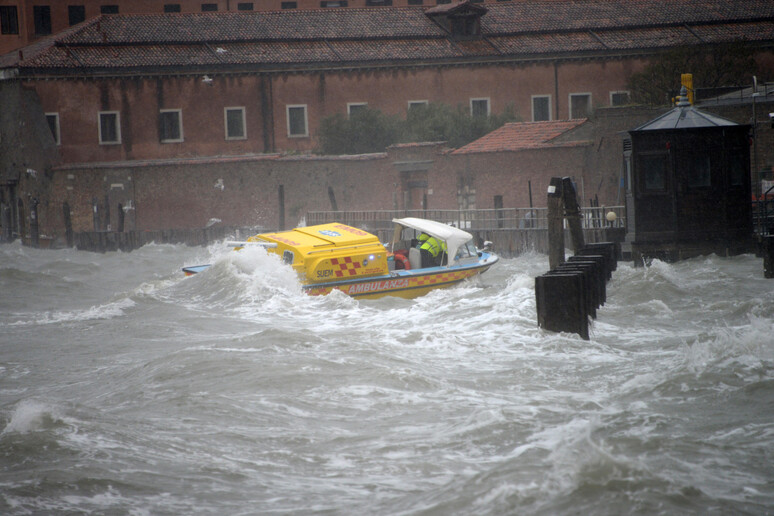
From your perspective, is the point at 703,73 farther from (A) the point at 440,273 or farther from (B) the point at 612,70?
(A) the point at 440,273

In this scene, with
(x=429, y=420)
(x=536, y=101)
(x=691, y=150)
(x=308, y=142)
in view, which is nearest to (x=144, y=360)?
(x=429, y=420)

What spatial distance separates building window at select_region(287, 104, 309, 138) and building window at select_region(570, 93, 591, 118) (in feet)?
35.3

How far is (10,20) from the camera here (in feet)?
147

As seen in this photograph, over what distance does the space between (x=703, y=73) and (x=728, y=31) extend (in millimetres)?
4725

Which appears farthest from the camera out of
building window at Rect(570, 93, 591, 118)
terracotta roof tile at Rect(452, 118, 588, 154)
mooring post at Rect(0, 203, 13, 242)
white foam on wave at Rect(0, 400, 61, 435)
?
building window at Rect(570, 93, 591, 118)

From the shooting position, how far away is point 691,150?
17.6 metres

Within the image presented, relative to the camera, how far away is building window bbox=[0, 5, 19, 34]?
147 ft

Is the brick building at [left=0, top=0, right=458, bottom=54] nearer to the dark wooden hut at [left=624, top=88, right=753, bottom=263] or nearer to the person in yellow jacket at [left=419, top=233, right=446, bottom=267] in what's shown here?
the person in yellow jacket at [left=419, top=233, right=446, bottom=267]

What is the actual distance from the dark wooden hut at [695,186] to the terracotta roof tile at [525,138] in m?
13.3

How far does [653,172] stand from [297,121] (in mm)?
22902

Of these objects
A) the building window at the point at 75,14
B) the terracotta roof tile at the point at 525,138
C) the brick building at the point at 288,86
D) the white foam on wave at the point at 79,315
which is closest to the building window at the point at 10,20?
the building window at the point at 75,14

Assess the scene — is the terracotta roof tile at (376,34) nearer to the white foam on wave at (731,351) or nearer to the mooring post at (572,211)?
the mooring post at (572,211)

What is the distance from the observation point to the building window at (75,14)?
1780 inches

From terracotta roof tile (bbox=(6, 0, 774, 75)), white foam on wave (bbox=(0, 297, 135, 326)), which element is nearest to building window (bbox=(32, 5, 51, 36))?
terracotta roof tile (bbox=(6, 0, 774, 75))
